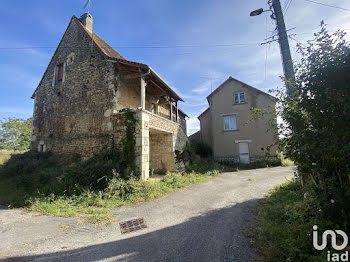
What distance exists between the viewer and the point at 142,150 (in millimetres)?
7055

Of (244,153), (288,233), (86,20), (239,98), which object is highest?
(86,20)

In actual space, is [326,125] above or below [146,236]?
above

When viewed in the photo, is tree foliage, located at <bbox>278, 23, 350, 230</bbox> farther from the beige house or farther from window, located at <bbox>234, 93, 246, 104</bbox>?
window, located at <bbox>234, 93, 246, 104</bbox>

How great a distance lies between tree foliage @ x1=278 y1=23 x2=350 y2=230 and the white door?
1240 cm

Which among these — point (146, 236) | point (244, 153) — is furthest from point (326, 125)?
point (244, 153)

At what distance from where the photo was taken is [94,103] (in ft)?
29.2

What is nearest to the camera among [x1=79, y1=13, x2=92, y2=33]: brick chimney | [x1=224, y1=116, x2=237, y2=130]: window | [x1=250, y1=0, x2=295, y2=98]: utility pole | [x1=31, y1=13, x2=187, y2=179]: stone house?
[x1=250, y1=0, x2=295, y2=98]: utility pole

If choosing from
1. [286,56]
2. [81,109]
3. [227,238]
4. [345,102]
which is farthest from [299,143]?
[81,109]

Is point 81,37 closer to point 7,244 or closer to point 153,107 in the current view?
point 153,107

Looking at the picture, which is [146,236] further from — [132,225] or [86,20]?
[86,20]

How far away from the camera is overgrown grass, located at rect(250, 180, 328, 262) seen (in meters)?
2.28

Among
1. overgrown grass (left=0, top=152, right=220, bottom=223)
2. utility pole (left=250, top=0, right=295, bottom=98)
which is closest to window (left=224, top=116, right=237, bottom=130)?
overgrown grass (left=0, top=152, right=220, bottom=223)

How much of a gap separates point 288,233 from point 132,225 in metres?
3.14

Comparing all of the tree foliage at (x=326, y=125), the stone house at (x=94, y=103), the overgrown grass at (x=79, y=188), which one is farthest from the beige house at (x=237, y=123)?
the tree foliage at (x=326, y=125)
